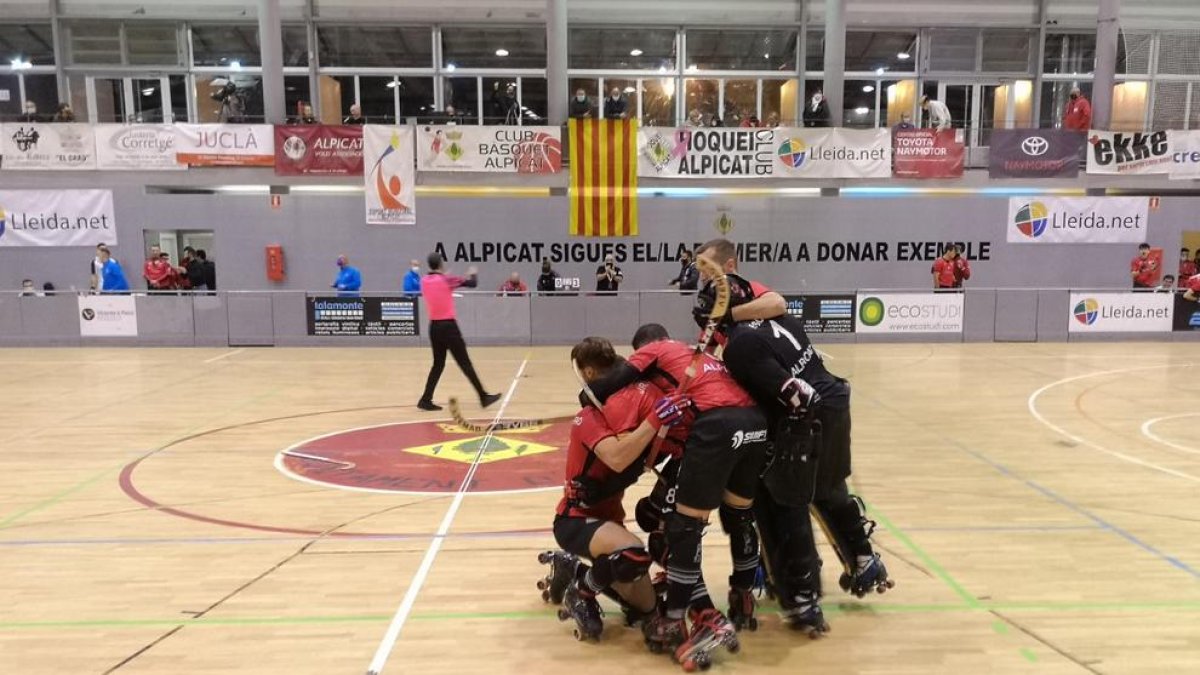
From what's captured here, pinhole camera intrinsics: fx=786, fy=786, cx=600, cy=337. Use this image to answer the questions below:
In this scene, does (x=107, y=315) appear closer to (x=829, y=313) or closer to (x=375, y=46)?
(x=375, y=46)

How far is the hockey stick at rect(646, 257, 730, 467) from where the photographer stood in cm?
390

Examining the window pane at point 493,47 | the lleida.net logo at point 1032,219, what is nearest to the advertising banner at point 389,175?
the window pane at point 493,47

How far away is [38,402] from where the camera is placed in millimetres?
11547

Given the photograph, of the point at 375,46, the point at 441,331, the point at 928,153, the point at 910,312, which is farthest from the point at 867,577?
the point at 375,46

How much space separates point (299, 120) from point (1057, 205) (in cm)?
1988

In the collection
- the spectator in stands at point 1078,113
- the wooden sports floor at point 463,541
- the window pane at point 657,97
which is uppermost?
the window pane at point 657,97

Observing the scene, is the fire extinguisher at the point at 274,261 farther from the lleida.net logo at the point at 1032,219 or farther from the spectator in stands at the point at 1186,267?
the spectator in stands at the point at 1186,267

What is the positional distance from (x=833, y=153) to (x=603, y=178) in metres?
5.75

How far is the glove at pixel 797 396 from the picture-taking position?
12.6 ft

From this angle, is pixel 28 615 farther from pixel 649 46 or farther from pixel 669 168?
pixel 649 46

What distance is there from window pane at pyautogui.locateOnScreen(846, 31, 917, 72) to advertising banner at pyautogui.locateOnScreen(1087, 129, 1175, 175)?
601 centimetres

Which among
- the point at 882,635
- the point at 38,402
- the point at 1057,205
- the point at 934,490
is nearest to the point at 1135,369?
the point at 1057,205

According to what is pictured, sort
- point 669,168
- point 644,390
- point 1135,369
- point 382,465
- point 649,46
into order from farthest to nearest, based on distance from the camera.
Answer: point 649,46
point 669,168
point 1135,369
point 382,465
point 644,390

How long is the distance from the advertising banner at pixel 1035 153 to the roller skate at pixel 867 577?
18.2 m
